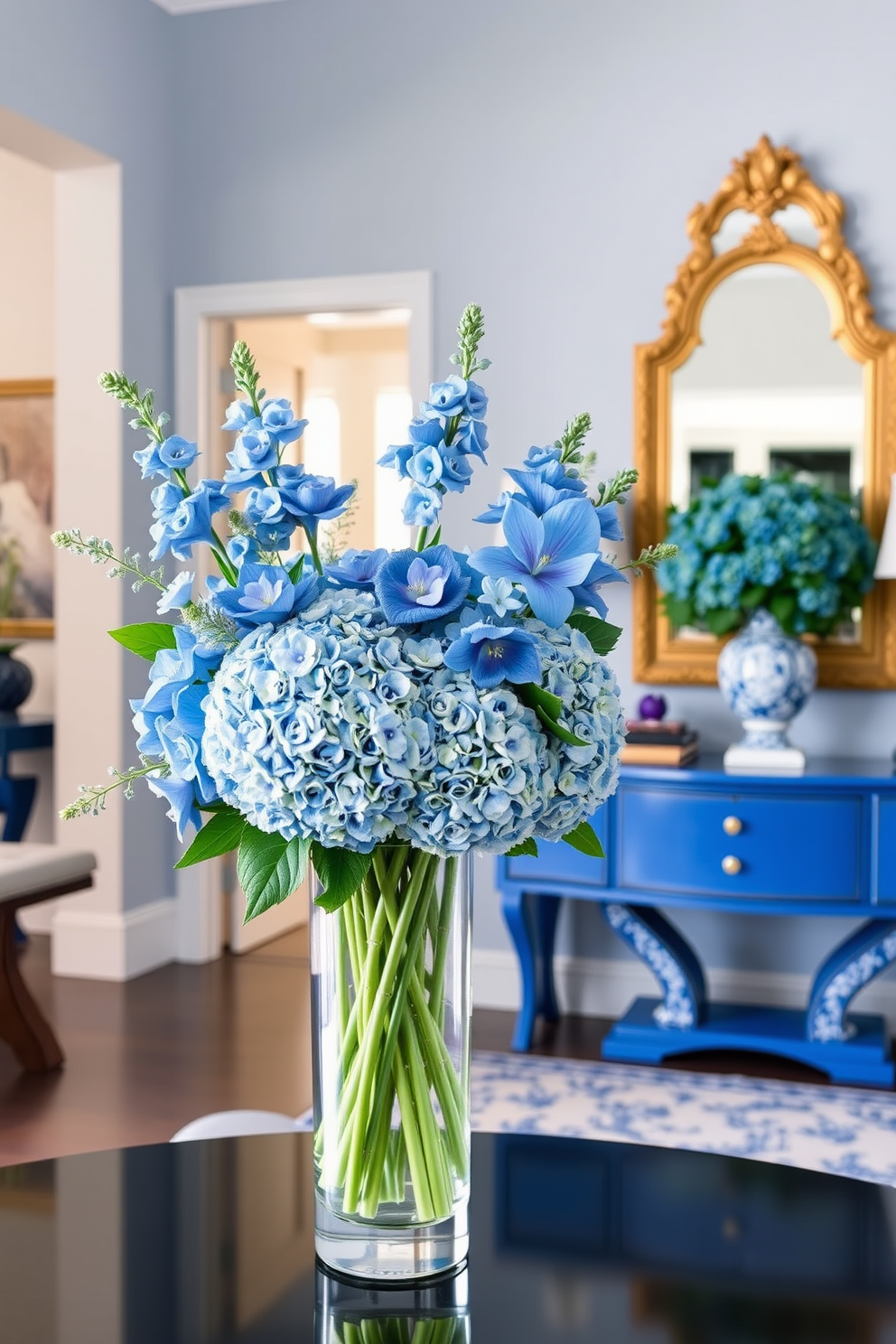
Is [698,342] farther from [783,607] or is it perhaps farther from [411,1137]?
[411,1137]

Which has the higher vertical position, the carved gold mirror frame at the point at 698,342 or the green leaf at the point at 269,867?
the carved gold mirror frame at the point at 698,342

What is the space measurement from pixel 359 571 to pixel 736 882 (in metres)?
2.93

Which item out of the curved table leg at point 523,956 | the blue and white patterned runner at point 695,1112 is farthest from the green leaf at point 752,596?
the blue and white patterned runner at point 695,1112

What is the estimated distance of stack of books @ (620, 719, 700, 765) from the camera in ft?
12.7

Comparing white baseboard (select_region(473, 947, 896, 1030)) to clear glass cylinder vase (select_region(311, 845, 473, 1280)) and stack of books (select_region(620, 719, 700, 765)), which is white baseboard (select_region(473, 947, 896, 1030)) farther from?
clear glass cylinder vase (select_region(311, 845, 473, 1280))

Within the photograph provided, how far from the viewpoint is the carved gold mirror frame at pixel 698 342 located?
404 centimetres

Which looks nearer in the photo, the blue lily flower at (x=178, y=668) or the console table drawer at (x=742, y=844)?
the blue lily flower at (x=178, y=668)

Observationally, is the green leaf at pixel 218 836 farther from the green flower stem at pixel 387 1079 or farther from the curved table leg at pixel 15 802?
the curved table leg at pixel 15 802

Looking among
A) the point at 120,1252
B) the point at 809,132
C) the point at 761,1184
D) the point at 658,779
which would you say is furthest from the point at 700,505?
the point at 120,1252

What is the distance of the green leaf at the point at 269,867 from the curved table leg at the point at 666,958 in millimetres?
3117

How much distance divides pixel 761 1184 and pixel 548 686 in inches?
23.4

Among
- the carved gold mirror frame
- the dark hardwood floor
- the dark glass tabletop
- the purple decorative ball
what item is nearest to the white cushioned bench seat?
the dark hardwood floor

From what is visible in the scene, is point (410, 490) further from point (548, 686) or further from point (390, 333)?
point (390, 333)

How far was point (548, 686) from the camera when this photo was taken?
3.18 feet
